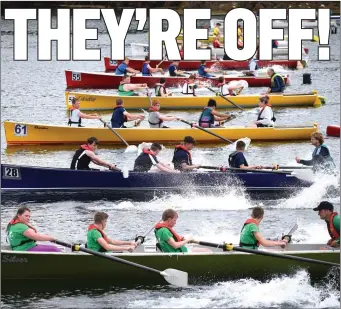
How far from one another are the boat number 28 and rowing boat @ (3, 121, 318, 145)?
6.67 metres

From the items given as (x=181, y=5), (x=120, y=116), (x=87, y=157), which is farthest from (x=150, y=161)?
(x=181, y=5)

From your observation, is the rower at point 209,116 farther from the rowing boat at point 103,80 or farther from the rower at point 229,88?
the rowing boat at point 103,80

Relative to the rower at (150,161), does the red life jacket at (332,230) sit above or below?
below

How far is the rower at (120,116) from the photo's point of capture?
1276 inches

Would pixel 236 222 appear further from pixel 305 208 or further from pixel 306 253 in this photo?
pixel 306 253

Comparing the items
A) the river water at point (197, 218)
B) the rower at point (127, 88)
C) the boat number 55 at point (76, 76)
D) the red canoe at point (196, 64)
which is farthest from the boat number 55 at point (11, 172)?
the red canoe at point (196, 64)

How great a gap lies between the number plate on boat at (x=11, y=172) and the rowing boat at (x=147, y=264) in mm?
6350

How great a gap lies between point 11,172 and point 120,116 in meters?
7.02

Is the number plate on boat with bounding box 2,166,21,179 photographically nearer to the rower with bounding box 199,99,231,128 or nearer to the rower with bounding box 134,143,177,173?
the rower with bounding box 134,143,177,173

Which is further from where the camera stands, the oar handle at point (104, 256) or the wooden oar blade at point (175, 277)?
the wooden oar blade at point (175, 277)

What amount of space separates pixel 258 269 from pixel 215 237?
407 centimetres

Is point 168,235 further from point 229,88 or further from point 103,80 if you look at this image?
point 103,80

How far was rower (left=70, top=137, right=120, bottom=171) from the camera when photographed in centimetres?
2580

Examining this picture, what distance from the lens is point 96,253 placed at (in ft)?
62.9
